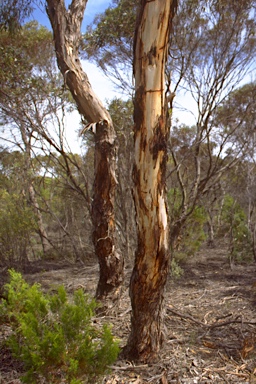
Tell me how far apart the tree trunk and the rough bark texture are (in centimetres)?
127

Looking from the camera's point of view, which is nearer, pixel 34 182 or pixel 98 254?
pixel 98 254

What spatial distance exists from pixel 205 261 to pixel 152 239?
5992mm

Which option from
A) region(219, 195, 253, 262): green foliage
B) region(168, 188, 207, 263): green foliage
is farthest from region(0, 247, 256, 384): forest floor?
region(219, 195, 253, 262): green foliage

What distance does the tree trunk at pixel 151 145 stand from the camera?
3.06 meters

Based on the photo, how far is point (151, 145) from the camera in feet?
10.1

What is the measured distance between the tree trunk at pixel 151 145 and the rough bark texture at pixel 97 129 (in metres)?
1.27

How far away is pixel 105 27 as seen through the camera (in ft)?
24.7

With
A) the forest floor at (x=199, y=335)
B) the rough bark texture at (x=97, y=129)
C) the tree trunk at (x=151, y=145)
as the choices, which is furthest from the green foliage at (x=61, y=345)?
the rough bark texture at (x=97, y=129)

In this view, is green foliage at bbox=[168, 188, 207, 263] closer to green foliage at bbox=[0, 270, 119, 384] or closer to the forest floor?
the forest floor

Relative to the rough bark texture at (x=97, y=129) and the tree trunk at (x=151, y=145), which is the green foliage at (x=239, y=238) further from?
the tree trunk at (x=151, y=145)

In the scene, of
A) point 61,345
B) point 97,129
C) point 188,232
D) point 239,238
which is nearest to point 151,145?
point 97,129

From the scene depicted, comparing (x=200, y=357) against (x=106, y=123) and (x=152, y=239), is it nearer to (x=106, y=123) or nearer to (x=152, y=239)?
(x=152, y=239)

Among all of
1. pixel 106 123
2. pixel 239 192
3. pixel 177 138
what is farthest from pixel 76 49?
pixel 239 192

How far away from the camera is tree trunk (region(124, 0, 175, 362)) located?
3.06 m
